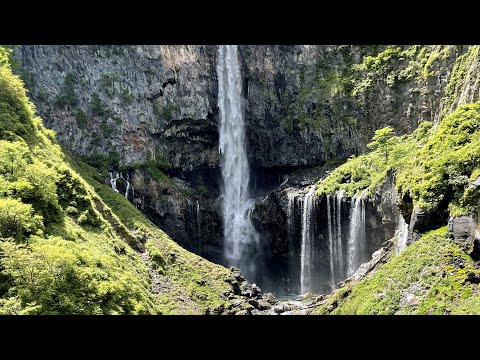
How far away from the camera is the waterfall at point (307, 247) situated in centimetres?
4266

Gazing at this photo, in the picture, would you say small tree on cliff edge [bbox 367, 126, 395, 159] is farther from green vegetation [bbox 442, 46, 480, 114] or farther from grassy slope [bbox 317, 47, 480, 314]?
grassy slope [bbox 317, 47, 480, 314]

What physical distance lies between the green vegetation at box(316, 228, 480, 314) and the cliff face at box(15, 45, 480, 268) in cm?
2627

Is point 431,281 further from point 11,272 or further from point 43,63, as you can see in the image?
point 43,63

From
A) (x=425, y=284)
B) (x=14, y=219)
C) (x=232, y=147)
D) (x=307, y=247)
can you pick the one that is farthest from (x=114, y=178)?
(x=425, y=284)

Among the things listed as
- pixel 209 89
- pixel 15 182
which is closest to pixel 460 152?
pixel 15 182

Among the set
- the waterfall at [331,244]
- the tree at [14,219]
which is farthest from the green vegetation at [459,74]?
the tree at [14,219]

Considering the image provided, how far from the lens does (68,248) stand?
21578mm

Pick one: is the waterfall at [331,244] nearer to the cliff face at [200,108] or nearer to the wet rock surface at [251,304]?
the wet rock surface at [251,304]

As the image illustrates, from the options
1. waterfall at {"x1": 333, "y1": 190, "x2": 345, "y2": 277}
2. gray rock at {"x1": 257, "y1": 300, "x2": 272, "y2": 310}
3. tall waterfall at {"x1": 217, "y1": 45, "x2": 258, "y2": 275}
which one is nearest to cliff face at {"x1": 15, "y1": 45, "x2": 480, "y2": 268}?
tall waterfall at {"x1": 217, "y1": 45, "x2": 258, "y2": 275}

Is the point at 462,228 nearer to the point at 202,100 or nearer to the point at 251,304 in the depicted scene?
the point at 251,304

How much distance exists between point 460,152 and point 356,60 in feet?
123

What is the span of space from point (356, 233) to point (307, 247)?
778 cm

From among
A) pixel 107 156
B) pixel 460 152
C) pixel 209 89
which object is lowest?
pixel 460 152

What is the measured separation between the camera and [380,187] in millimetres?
34125
